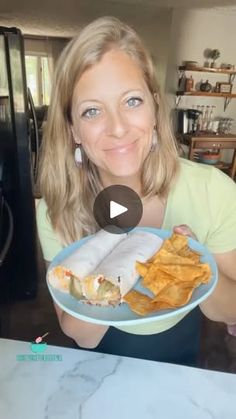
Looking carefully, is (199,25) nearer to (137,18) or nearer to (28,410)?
(137,18)

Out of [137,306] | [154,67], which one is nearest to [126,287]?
[137,306]

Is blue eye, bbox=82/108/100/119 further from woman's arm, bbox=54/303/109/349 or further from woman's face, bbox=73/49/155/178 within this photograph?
→ woman's arm, bbox=54/303/109/349

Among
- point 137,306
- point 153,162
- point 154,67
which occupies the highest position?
point 154,67

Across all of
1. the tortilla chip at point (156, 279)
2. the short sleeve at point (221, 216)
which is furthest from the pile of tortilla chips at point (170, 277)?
the short sleeve at point (221, 216)

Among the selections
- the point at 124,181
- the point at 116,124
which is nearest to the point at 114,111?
the point at 116,124

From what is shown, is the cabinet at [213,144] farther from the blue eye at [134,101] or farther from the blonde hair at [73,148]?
the blue eye at [134,101]

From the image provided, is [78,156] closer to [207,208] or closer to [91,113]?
[91,113]
